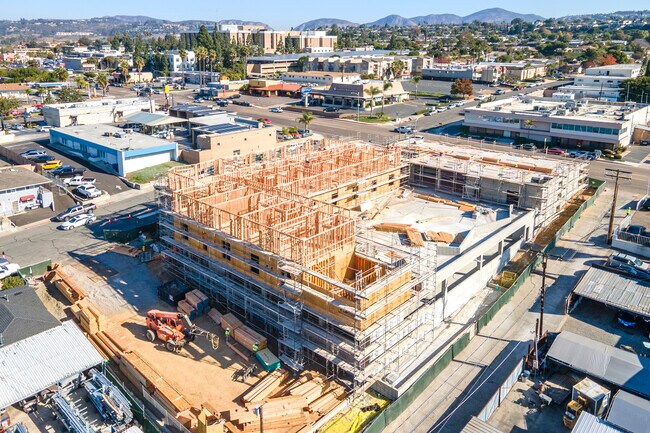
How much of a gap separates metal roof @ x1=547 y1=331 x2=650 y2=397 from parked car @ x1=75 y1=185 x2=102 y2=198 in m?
51.3

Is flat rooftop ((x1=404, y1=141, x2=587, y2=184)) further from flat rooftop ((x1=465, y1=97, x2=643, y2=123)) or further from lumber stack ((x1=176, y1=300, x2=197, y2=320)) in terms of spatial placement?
lumber stack ((x1=176, y1=300, x2=197, y2=320))

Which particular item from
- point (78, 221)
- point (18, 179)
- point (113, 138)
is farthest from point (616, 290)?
point (113, 138)

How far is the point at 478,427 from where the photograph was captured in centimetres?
2428

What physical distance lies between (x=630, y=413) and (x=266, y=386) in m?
19.0

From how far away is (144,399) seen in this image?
94.8 feet

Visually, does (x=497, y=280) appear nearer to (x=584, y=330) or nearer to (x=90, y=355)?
(x=584, y=330)

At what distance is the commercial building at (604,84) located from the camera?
116 meters

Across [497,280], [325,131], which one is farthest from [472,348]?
[325,131]

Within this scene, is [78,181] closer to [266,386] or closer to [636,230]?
[266,386]

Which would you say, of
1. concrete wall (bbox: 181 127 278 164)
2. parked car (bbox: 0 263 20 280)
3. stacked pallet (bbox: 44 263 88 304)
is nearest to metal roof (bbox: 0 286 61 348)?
stacked pallet (bbox: 44 263 88 304)

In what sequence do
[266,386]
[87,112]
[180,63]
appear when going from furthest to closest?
1. [180,63]
2. [87,112]
3. [266,386]

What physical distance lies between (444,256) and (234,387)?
18471mm

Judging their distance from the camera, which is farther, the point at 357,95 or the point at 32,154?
the point at 357,95

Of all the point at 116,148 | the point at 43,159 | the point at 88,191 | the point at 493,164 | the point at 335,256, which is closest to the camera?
the point at 335,256
